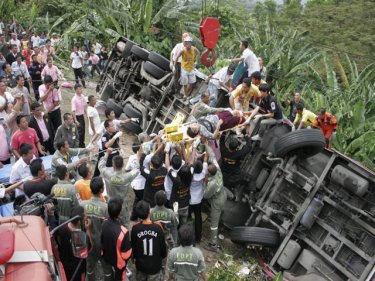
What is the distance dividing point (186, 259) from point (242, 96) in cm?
361

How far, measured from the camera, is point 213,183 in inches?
249

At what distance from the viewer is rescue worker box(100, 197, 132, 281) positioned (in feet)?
14.7

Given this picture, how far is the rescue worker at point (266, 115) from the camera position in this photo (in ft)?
23.1

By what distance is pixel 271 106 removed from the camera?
23.1 ft

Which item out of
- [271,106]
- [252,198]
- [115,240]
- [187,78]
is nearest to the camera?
[115,240]

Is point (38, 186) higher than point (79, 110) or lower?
higher

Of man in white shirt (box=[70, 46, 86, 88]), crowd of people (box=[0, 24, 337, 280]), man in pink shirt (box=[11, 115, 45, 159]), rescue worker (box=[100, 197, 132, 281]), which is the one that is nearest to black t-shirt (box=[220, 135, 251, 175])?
crowd of people (box=[0, 24, 337, 280])

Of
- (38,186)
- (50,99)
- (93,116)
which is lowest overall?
(50,99)

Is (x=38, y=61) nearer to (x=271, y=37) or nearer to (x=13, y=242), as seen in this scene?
(x=271, y=37)

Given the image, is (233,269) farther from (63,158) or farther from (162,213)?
(63,158)

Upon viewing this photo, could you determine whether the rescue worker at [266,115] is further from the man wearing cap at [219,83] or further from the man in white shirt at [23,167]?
the man in white shirt at [23,167]

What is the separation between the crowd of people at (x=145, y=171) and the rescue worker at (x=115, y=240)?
10 millimetres

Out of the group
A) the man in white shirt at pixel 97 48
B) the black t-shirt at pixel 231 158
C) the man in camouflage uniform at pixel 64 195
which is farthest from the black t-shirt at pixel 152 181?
the man in white shirt at pixel 97 48

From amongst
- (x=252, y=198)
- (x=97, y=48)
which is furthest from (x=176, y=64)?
(x=97, y=48)
